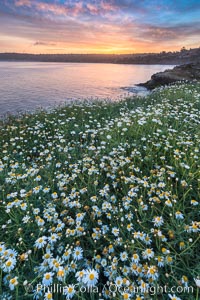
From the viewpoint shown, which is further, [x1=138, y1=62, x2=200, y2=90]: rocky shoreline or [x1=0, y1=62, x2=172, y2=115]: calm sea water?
[x1=138, y1=62, x2=200, y2=90]: rocky shoreline

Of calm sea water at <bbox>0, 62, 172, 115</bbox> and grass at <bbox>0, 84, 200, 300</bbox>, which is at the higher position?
calm sea water at <bbox>0, 62, 172, 115</bbox>

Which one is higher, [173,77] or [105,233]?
[173,77]

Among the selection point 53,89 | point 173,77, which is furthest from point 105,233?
point 53,89

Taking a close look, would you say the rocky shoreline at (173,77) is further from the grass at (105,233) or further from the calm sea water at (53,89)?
the grass at (105,233)

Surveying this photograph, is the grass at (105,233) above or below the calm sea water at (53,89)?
below

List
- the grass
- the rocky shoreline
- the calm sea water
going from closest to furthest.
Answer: the grass
the calm sea water
the rocky shoreline

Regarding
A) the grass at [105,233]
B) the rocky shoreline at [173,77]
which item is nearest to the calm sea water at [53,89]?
the rocky shoreline at [173,77]

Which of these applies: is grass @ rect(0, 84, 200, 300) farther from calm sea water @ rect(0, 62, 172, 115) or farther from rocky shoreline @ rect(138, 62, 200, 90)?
rocky shoreline @ rect(138, 62, 200, 90)

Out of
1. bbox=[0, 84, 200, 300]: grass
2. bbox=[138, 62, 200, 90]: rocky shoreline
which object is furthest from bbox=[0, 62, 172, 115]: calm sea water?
bbox=[0, 84, 200, 300]: grass

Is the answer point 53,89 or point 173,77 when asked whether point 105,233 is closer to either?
point 173,77

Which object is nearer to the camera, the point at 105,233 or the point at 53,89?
the point at 105,233

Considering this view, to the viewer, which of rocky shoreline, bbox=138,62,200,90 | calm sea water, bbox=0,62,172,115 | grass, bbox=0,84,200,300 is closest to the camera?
grass, bbox=0,84,200,300

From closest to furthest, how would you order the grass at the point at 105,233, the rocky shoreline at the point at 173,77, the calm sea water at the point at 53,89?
1. the grass at the point at 105,233
2. the calm sea water at the point at 53,89
3. the rocky shoreline at the point at 173,77

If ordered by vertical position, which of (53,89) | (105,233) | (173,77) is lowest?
(105,233)
